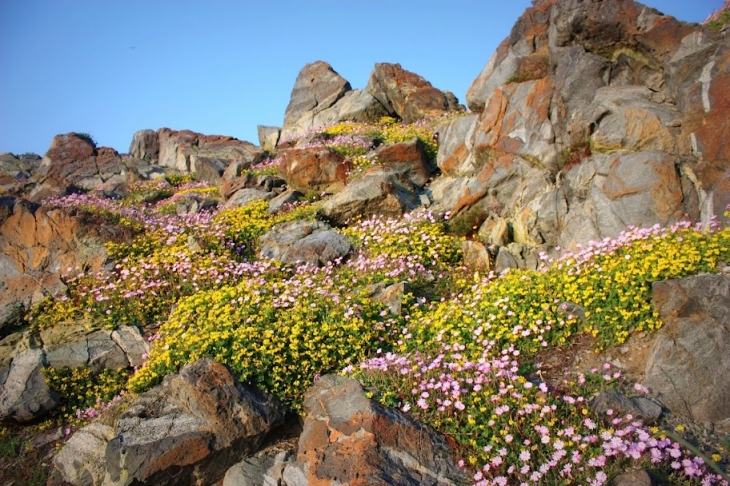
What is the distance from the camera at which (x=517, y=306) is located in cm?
803

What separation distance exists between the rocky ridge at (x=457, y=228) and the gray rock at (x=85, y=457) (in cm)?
3

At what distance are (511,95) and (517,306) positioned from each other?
8.48 m

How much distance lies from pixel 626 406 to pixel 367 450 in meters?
2.85

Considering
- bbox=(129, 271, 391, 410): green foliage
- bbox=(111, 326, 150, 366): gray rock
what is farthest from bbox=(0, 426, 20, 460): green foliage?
bbox=(129, 271, 391, 410): green foliage

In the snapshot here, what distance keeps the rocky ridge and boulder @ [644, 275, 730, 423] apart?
0.02 meters

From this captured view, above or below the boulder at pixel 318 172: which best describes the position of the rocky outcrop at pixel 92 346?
below

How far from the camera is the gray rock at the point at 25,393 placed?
907 cm

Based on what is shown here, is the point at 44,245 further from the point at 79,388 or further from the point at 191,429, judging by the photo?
the point at 191,429

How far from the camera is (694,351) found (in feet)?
21.2

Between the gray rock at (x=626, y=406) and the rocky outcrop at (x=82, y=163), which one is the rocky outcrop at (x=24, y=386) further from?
the rocky outcrop at (x=82, y=163)

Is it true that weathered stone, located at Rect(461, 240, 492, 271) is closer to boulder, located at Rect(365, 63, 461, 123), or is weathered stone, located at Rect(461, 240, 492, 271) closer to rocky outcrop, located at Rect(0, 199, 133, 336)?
rocky outcrop, located at Rect(0, 199, 133, 336)

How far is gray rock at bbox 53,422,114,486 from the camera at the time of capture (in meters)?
7.31

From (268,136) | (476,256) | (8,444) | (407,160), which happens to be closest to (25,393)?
(8,444)

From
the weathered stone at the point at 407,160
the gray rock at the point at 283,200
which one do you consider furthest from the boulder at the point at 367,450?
the weathered stone at the point at 407,160
